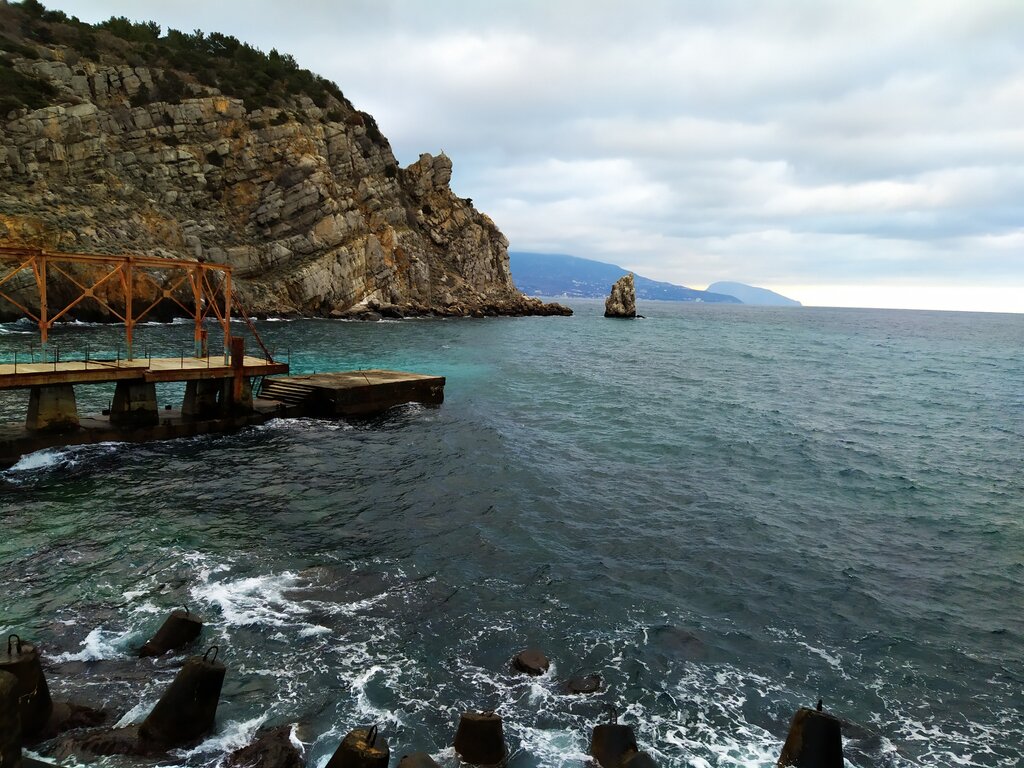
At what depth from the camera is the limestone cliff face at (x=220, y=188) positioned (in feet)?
224

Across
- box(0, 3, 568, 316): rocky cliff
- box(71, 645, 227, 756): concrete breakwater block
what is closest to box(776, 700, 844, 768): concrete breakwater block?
box(71, 645, 227, 756): concrete breakwater block

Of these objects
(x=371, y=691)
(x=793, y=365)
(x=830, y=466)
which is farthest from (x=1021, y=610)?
(x=793, y=365)

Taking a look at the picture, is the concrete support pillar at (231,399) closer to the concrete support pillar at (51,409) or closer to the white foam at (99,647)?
the concrete support pillar at (51,409)

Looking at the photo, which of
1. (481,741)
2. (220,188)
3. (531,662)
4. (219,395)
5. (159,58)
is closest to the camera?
(481,741)

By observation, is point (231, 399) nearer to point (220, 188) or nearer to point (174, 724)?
point (174, 724)

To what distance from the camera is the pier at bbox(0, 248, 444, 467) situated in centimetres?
2292

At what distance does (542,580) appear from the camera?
15.7 meters

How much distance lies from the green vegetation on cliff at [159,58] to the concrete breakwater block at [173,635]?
275 ft

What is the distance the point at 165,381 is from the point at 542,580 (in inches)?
768

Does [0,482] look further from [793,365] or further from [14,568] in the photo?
[793,365]

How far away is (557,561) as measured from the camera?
1689cm

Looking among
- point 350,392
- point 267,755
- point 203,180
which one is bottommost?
point 267,755

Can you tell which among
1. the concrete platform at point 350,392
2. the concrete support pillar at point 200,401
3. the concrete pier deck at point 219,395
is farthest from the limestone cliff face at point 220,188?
the concrete support pillar at point 200,401

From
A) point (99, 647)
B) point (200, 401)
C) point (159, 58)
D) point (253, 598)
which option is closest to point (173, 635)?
point (99, 647)
